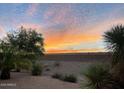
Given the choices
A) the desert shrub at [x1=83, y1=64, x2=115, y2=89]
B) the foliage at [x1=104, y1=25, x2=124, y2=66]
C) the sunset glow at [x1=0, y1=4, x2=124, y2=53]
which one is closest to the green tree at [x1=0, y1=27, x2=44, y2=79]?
the sunset glow at [x1=0, y1=4, x2=124, y2=53]

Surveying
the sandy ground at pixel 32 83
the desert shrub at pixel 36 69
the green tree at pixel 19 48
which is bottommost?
the sandy ground at pixel 32 83

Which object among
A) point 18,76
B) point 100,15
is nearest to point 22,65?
point 18,76

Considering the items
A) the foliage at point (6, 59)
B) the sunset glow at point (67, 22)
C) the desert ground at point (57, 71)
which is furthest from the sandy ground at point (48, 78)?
the sunset glow at point (67, 22)

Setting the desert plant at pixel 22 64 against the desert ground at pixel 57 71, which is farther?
the desert plant at pixel 22 64

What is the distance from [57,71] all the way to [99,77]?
2.48 ft

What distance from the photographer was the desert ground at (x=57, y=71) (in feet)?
71.3

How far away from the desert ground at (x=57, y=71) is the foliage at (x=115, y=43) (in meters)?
0.14

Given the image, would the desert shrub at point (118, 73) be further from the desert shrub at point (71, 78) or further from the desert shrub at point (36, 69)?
the desert shrub at point (36, 69)

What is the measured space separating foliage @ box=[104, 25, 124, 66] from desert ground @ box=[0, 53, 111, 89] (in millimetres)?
136

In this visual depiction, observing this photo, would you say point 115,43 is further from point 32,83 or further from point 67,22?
point 32,83

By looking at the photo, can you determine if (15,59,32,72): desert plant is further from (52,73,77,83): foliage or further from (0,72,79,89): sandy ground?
(52,73,77,83): foliage

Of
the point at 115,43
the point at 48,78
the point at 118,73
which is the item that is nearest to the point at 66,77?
the point at 48,78

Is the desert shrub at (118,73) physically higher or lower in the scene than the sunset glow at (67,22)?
lower
